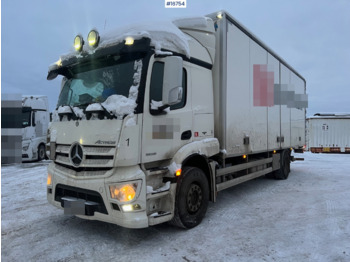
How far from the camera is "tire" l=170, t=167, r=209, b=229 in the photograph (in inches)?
157

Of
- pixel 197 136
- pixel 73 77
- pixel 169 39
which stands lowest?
pixel 197 136

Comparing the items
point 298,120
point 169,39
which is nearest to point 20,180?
point 169,39

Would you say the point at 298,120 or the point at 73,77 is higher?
the point at 73,77

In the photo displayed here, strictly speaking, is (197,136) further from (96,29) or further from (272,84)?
(272,84)

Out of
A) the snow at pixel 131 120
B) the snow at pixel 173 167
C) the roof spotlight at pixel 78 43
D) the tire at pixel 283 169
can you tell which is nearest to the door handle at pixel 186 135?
the snow at pixel 173 167

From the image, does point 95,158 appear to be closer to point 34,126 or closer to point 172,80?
point 172,80

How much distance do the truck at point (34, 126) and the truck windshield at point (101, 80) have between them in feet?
31.7

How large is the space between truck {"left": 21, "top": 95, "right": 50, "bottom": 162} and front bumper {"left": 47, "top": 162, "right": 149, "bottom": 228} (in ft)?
33.7

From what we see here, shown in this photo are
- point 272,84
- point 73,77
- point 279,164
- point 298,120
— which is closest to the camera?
point 73,77

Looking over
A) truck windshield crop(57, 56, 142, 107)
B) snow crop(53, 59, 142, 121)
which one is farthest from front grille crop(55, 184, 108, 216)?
truck windshield crop(57, 56, 142, 107)

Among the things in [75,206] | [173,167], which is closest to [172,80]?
[173,167]

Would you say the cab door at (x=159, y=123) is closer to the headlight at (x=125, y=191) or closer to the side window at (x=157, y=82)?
the side window at (x=157, y=82)

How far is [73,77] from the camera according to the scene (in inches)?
171

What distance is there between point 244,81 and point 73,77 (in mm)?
3454
